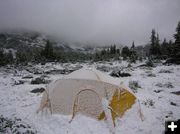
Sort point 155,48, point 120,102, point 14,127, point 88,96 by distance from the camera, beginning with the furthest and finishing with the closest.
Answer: point 155,48
point 120,102
point 88,96
point 14,127

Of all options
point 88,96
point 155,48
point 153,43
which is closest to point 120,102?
point 88,96

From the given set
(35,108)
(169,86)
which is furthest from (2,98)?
(169,86)

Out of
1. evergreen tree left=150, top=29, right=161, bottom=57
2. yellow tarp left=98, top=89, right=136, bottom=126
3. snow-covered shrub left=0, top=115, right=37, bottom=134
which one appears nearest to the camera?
snow-covered shrub left=0, top=115, right=37, bottom=134

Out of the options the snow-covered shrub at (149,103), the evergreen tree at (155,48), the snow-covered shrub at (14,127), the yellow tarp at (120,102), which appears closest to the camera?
the snow-covered shrub at (14,127)

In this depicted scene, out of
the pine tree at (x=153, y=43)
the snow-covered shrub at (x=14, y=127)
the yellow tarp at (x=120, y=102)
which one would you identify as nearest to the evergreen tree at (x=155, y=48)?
the pine tree at (x=153, y=43)

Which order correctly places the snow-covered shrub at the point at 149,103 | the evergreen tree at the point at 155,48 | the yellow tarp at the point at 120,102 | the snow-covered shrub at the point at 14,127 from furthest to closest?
the evergreen tree at the point at 155,48 → the snow-covered shrub at the point at 149,103 → the yellow tarp at the point at 120,102 → the snow-covered shrub at the point at 14,127

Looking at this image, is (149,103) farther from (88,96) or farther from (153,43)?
(153,43)

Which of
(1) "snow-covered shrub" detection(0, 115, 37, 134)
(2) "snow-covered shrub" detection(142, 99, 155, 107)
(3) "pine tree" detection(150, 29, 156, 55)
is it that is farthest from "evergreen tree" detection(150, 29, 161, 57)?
(1) "snow-covered shrub" detection(0, 115, 37, 134)

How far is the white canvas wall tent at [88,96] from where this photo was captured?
10.6 meters

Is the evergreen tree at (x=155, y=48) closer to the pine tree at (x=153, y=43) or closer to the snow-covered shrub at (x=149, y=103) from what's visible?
the pine tree at (x=153, y=43)

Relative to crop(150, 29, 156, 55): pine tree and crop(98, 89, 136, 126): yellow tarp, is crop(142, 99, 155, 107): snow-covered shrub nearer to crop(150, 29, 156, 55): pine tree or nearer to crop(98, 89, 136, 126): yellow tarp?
crop(98, 89, 136, 126): yellow tarp

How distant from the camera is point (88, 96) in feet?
35.0

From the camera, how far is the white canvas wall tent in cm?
1057

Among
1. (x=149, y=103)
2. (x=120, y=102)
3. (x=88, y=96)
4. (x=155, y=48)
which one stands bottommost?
(x=149, y=103)
